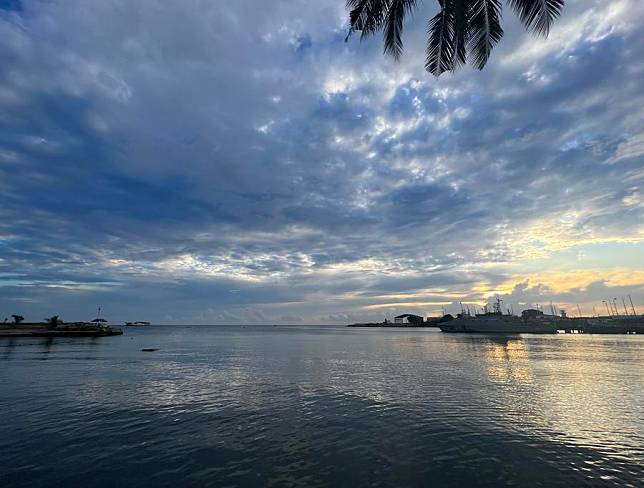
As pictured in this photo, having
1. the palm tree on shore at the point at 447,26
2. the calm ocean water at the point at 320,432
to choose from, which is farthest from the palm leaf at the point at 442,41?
the calm ocean water at the point at 320,432

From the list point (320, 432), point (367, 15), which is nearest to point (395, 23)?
point (367, 15)

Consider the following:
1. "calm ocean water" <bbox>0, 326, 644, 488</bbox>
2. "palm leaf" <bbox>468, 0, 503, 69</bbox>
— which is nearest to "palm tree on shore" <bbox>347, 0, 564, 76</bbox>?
"palm leaf" <bbox>468, 0, 503, 69</bbox>

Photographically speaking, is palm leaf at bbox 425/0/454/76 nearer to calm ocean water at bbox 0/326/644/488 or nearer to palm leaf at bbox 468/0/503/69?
palm leaf at bbox 468/0/503/69

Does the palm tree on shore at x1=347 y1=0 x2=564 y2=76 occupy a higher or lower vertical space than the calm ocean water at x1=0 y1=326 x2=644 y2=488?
higher

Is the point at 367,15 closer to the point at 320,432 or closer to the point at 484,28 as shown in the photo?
the point at 484,28

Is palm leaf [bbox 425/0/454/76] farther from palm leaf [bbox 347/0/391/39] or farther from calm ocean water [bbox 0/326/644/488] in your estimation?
calm ocean water [bbox 0/326/644/488]

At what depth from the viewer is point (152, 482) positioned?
1341 cm

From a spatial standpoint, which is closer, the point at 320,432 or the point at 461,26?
the point at 461,26

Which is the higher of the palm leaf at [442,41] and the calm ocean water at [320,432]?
the palm leaf at [442,41]

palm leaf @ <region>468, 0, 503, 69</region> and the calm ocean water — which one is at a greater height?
palm leaf @ <region>468, 0, 503, 69</region>

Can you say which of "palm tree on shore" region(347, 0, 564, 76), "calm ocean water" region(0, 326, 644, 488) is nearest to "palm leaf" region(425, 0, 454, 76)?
"palm tree on shore" region(347, 0, 564, 76)

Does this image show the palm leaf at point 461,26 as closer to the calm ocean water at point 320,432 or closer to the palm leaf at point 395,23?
the palm leaf at point 395,23

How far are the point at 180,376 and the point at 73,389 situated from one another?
36.0ft

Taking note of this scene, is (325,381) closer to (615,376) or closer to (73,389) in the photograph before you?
(73,389)
